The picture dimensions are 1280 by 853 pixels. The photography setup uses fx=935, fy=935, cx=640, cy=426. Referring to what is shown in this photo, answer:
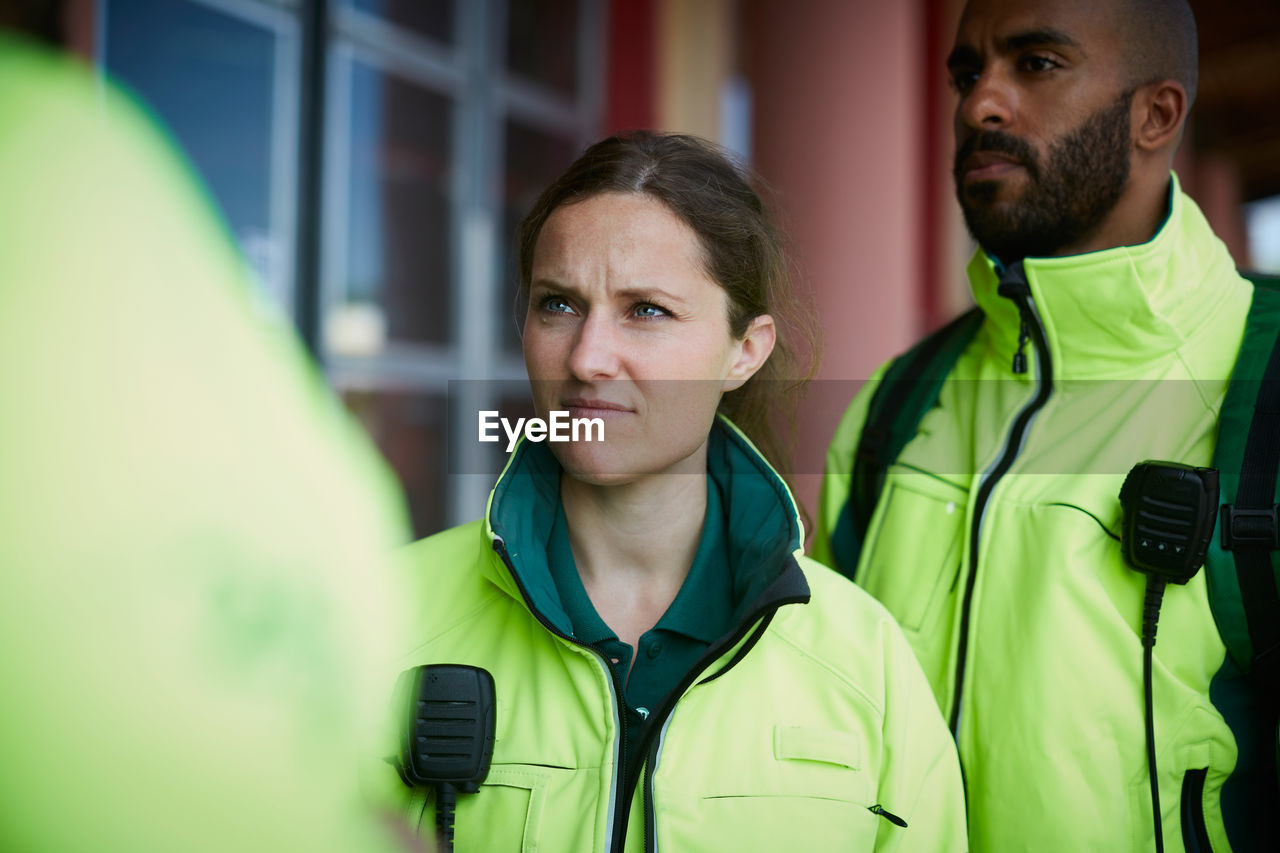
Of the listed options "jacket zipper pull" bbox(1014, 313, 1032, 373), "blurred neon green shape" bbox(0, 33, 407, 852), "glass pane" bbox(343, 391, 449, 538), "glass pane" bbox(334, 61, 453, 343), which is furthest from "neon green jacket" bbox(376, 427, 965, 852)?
"glass pane" bbox(334, 61, 453, 343)

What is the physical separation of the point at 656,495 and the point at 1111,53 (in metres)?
0.93

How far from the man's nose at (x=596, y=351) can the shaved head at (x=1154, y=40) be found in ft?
2.90

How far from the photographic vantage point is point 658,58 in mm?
4590

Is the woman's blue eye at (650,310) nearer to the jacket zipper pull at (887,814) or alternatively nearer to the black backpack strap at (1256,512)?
the jacket zipper pull at (887,814)

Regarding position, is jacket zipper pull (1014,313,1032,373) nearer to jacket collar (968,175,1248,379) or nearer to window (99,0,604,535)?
jacket collar (968,175,1248,379)

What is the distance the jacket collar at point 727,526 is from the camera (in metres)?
1.05

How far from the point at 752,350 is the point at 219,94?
228 cm

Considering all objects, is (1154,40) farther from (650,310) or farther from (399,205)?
(399,205)

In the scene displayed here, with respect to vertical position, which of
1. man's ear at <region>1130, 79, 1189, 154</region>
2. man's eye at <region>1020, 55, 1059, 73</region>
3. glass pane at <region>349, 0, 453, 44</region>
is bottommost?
man's ear at <region>1130, 79, 1189, 154</region>

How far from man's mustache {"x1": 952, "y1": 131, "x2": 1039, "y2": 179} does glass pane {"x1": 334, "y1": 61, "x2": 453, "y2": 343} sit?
2695 mm

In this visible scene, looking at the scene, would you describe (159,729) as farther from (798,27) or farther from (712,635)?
(798,27)

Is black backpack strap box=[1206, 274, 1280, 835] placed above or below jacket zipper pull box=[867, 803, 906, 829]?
above

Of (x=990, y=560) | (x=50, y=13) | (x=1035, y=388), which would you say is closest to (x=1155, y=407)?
(x=1035, y=388)

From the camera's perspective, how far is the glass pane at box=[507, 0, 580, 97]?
4.24 meters
